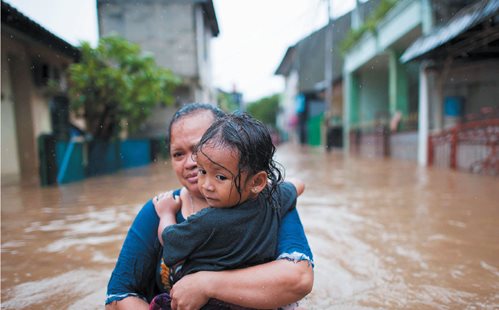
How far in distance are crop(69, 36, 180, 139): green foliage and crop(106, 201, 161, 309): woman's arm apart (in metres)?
7.86

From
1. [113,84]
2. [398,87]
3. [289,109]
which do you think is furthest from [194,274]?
[289,109]

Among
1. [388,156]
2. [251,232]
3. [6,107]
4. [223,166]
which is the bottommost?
[388,156]

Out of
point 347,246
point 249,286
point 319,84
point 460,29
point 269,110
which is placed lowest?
point 347,246

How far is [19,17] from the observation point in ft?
22.9

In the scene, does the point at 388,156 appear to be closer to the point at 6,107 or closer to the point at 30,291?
the point at 6,107

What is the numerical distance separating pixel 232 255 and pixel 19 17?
7455 mm

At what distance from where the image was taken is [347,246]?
3.40 metres

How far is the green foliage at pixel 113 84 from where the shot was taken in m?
8.78

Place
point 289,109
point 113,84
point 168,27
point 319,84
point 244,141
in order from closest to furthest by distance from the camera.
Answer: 1. point 244,141
2. point 113,84
3. point 168,27
4. point 319,84
5. point 289,109

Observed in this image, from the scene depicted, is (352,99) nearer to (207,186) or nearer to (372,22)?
(372,22)

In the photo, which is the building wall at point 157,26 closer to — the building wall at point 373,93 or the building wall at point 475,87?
the building wall at point 475,87

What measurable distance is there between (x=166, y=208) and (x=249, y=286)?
1.46 feet

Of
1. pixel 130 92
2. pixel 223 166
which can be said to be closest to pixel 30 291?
pixel 223 166

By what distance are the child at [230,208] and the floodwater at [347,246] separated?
115cm
